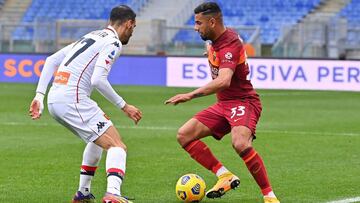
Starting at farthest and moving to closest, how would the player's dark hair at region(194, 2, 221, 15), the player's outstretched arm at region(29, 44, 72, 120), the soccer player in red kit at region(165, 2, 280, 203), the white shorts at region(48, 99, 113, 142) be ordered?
the player's dark hair at region(194, 2, 221, 15) < the soccer player in red kit at region(165, 2, 280, 203) < the player's outstretched arm at region(29, 44, 72, 120) < the white shorts at region(48, 99, 113, 142)

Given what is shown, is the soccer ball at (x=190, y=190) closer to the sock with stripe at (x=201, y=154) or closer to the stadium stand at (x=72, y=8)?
the sock with stripe at (x=201, y=154)

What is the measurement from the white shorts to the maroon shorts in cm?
131

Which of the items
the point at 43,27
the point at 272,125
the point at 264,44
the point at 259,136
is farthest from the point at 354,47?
the point at 259,136

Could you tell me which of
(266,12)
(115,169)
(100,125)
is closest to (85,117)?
(100,125)

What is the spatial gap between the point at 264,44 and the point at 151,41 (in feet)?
11.6

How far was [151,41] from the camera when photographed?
31.0 m

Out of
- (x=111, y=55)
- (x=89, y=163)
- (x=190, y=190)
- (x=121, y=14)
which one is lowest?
(x=190, y=190)

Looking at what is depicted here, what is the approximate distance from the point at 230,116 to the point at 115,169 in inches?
58.4

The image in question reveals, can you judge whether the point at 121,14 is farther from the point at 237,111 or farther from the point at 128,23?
the point at 237,111

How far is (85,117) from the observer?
8844 millimetres

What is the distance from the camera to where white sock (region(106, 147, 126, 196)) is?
8617mm

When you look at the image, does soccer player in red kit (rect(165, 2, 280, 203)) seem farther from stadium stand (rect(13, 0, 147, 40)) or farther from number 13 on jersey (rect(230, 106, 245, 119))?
stadium stand (rect(13, 0, 147, 40))

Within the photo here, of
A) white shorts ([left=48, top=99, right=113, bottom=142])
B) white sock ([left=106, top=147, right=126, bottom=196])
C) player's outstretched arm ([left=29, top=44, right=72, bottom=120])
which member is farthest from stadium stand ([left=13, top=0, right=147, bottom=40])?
white sock ([left=106, top=147, right=126, bottom=196])

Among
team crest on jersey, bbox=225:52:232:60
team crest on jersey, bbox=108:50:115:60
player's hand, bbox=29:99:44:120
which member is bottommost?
player's hand, bbox=29:99:44:120
